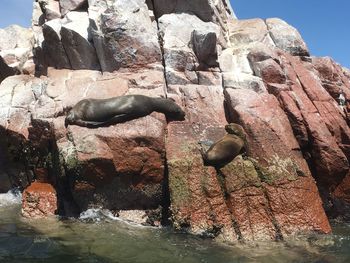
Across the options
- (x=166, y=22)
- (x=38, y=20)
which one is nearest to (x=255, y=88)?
(x=166, y=22)

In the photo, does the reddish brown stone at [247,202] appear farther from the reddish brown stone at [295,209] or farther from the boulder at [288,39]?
the boulder at [288,39]

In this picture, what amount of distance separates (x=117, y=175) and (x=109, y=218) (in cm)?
102

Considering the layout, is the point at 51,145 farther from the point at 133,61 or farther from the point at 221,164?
the point at 221,164

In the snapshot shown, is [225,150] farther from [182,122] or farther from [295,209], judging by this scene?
[295,209]

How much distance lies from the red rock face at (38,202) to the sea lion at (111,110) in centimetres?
181

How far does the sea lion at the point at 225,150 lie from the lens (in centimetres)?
1027

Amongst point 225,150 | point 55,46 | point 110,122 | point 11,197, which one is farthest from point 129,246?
point 55,46

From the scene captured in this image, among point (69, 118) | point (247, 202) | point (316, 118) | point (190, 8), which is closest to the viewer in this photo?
point (247, 202)

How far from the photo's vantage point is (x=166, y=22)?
1471cm

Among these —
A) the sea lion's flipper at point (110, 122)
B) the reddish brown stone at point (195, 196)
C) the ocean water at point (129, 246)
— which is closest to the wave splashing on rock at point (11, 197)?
the ocean water at point (129, 246)

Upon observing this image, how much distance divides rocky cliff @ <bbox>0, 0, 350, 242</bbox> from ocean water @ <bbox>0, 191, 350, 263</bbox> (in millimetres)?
533

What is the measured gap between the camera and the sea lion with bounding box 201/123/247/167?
1027 centimetres

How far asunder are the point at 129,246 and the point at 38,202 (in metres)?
3.49

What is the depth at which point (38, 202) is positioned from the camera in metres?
10.9
